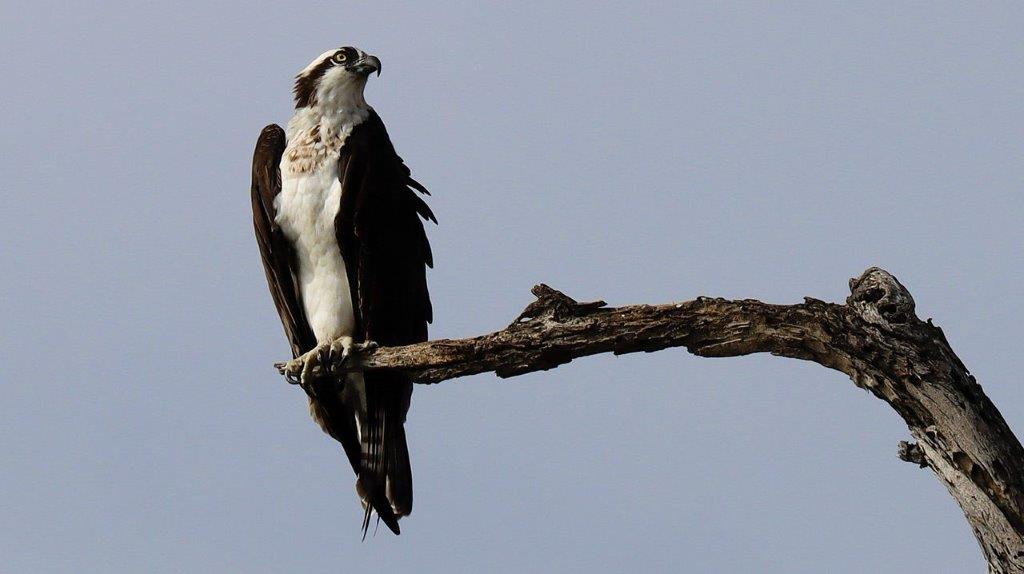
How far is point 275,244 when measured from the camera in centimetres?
721

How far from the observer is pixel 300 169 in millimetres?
7109

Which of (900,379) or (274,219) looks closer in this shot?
(900,379)

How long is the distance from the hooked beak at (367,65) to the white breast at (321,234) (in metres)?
0.65

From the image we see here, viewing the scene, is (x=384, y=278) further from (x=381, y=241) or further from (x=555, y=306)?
(x=555, y=306)

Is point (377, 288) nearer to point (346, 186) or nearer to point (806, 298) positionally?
point (346, 186)

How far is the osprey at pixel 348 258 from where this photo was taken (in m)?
6.99

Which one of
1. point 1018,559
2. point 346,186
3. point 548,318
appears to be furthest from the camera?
point 346,186

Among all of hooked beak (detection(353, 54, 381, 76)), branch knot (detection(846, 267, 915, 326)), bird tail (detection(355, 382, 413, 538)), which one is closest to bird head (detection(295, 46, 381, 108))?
hooked beak (detection(353, 54, 381, 76))

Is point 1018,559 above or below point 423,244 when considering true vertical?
below

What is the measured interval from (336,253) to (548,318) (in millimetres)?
1798

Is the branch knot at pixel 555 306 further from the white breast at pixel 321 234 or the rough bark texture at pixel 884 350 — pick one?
the white breast at pixel 321 234

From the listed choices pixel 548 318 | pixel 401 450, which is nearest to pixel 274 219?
pixel 401 450

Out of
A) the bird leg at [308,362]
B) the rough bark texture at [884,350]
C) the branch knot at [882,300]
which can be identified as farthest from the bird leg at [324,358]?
the branch knot at [882,300]

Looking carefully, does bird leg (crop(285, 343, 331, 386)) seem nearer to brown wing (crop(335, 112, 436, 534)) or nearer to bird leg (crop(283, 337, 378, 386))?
bird leg (crop(283, 337, 378, 386))
